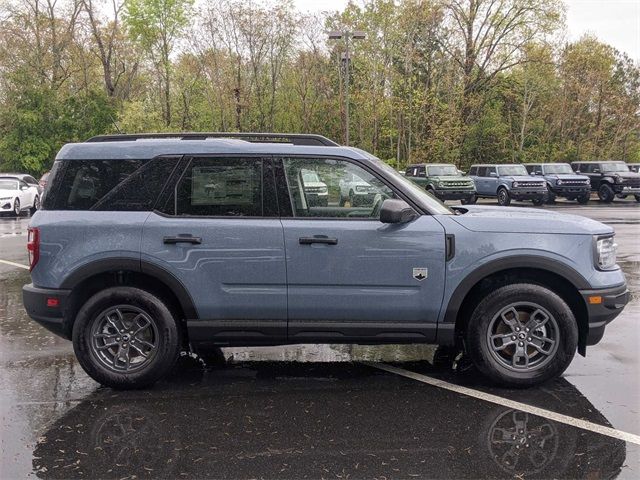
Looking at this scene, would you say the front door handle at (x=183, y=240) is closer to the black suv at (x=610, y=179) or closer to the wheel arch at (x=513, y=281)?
the wheel arch at (x=513, y=281)

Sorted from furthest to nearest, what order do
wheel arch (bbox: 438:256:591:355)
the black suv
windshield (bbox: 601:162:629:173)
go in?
windshield (bbox: 601:162:629:173), the black suv, wheel arch (bbox: 438:256:591:355)

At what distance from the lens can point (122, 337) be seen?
16.3ft

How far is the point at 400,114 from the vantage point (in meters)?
39.6

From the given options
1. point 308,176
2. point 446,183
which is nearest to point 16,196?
point 446,183

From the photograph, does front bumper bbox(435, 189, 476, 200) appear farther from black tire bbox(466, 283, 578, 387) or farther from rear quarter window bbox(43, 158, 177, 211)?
rear quarter window bbox(43, 158, 177, 211)

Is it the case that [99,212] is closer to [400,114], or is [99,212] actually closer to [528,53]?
[400,114]

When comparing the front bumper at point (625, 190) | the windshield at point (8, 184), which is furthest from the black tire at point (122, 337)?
the front bumper at point (625, 190)

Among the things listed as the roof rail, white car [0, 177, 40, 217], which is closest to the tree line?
white car [0, 177, 40, 217]

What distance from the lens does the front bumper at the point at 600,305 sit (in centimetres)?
483

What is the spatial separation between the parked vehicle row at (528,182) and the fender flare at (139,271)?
2426 centimetres

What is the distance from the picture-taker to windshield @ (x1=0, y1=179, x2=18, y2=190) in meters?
24.0

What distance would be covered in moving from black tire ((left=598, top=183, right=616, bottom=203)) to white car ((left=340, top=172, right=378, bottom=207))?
29.3m

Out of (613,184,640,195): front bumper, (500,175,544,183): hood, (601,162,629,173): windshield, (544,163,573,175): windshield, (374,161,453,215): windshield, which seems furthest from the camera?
(601,162,629,173): windshield

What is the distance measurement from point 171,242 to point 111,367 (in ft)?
3.51
